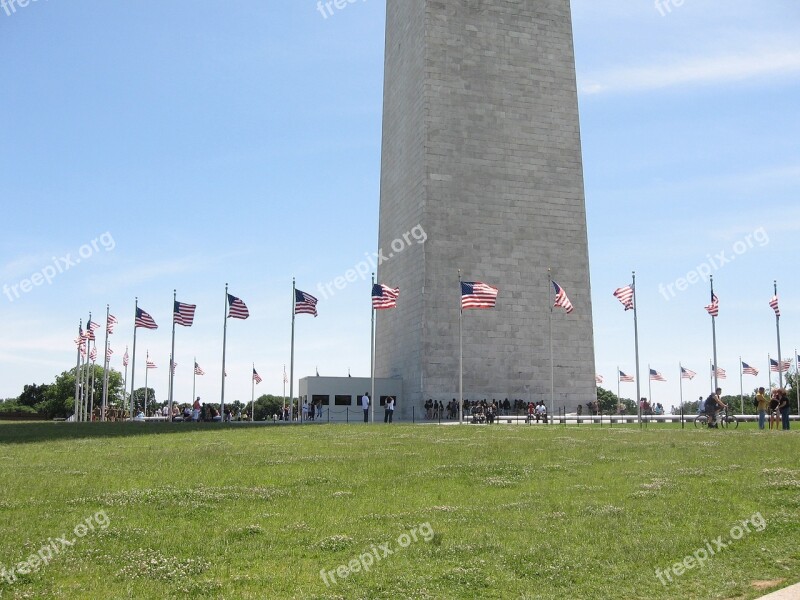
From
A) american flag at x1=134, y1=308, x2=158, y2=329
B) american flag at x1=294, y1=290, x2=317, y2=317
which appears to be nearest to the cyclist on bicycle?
american flag at x1=294, y1=290, x2=317, y2=317

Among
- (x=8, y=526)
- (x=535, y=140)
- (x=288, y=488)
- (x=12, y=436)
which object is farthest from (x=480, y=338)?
(x=8, y=526)

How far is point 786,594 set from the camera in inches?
420

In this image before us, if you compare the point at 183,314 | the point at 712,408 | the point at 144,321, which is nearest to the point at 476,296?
the point at 712,408

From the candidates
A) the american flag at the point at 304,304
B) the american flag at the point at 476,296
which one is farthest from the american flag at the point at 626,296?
the american flag at the point at 304,304

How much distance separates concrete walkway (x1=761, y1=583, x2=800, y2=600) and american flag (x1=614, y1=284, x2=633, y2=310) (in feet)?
113

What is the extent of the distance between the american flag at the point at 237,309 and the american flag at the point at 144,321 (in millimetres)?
7883

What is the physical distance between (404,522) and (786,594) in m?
6.59

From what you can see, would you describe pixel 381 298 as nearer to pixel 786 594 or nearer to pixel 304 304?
pixel 304 304

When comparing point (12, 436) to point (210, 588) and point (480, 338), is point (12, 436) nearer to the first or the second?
point (210, 588)

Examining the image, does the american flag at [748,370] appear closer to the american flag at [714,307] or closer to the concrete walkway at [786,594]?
the american flag at [714,307]

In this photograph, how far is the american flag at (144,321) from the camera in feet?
176

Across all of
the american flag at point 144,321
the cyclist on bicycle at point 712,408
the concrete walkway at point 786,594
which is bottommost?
the concrete walkway at point 786,594

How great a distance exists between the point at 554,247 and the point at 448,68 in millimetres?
15837

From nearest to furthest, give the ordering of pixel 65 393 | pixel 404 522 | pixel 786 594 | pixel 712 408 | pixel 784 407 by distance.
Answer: pixel 786 594, pixel 404 522, pixel 784 407, pixel 712 408, pixel 65 393
